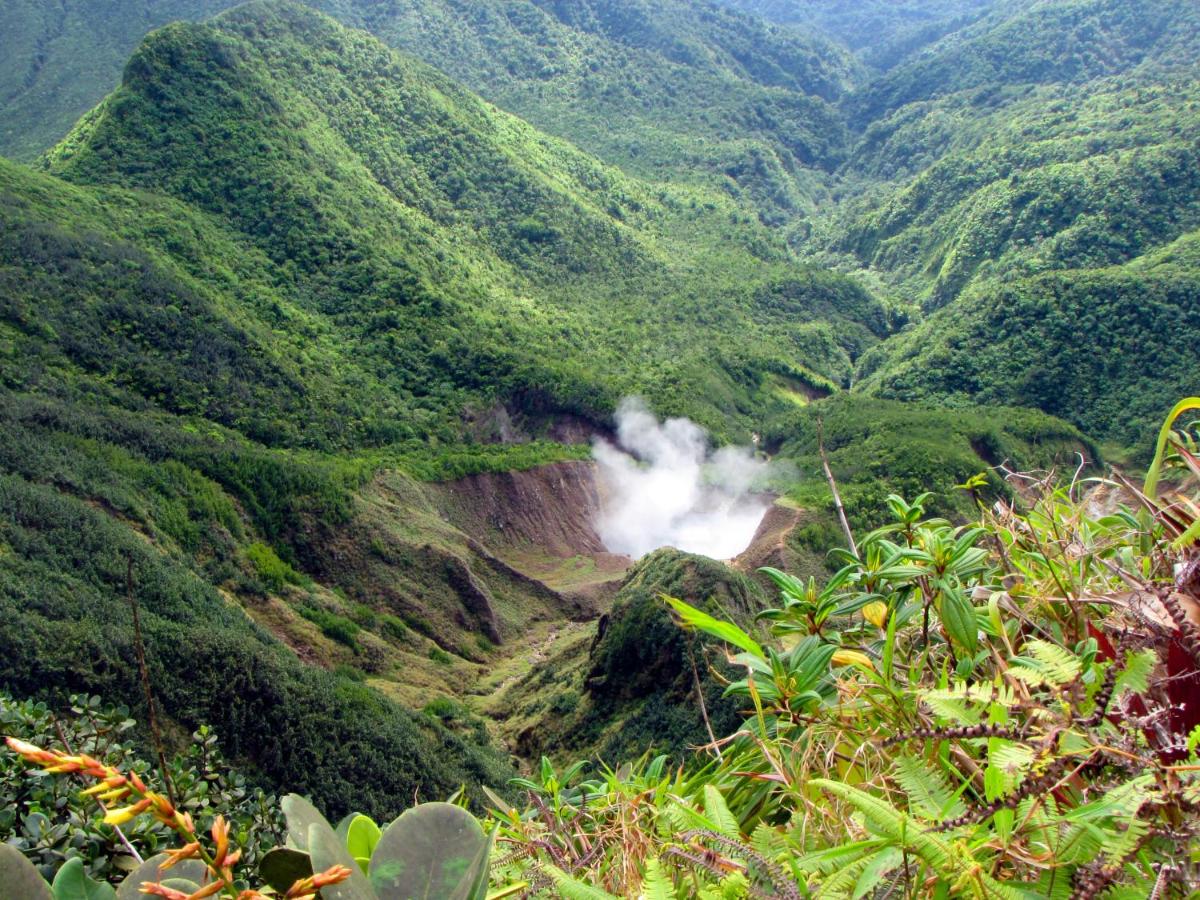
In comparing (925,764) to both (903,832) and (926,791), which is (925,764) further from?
(903,832)

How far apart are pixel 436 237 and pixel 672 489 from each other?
27.0 m

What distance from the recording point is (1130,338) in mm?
63438

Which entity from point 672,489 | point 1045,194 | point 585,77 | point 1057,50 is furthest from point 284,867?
point 1057,50

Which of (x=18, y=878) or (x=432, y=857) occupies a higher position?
(x=432, y=857)

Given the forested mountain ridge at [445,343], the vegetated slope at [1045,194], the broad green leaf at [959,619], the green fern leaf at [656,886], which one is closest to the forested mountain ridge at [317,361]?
the forested mountain ridge at [445,343]

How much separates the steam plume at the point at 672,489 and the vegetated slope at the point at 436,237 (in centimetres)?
276

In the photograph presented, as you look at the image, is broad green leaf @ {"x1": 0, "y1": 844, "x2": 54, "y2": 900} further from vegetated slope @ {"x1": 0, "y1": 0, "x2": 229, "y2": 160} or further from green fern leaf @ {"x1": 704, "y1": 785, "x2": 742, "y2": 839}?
vegetated slope @ {"x1": 0, "y1": 0, "x2": 229, "y2": 160}

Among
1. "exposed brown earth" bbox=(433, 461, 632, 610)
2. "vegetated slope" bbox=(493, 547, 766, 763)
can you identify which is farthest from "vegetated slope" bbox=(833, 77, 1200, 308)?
"vegetated slope" bbox=(493, 547, 766, 763)

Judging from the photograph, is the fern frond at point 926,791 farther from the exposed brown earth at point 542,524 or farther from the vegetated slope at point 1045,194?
the vegetated slope at point 1045,194

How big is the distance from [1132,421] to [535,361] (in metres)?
33.5

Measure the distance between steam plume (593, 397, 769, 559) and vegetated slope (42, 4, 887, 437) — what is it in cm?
276

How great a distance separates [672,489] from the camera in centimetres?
5375

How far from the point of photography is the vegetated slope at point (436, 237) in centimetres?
5753

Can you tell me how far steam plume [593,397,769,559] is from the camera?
4888cm
